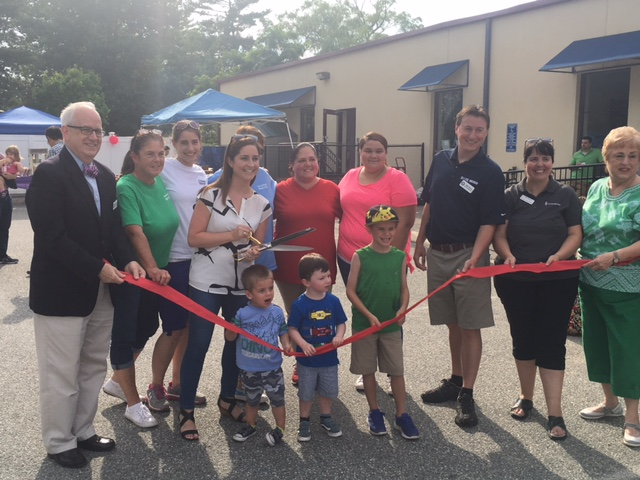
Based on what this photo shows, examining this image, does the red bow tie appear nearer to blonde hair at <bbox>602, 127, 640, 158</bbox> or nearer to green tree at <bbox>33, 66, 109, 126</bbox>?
blonde hair at <bbox>602, 127, 640, 158</bbox>

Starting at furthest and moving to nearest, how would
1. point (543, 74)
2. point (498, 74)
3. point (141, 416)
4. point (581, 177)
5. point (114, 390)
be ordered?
point (498, 74) < point (543, 74) < point (581, 177) < point (114, 390) < point (141, 416)

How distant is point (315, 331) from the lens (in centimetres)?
382

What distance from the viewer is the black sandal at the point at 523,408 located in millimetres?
4074

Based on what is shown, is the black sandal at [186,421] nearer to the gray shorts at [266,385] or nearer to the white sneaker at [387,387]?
the gray shorts at [266,385]

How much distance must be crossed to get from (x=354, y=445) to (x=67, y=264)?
2.04 m

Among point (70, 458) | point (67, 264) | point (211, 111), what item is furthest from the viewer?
point (211, 111)

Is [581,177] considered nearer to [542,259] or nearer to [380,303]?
[542,259]

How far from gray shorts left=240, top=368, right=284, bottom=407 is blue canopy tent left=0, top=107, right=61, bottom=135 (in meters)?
13.5

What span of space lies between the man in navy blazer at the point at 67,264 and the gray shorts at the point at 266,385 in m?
0.95

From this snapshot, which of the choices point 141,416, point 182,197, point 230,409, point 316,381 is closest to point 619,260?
point 316,381

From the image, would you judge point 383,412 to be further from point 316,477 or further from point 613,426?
point 613,426

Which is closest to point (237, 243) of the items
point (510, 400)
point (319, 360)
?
point (319, 360)

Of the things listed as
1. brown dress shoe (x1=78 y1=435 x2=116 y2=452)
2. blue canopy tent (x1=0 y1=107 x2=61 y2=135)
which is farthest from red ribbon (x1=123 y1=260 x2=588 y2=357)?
blue canopy tent (x1=0 y1=107 x2=61 y2=135)

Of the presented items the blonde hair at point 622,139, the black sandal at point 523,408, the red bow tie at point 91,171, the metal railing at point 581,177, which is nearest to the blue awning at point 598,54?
the metal railing at point 581,177
